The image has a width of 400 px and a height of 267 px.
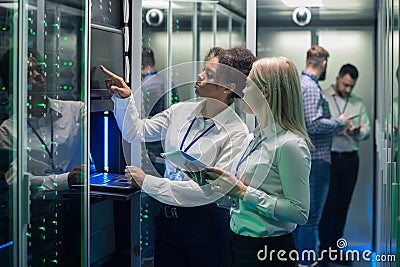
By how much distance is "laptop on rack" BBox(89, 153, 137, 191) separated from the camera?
2.86 meters

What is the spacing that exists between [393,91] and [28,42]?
4.26ft

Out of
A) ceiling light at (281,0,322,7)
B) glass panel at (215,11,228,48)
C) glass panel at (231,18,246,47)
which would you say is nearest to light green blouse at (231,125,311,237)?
glass panel at (231,18,246,47)

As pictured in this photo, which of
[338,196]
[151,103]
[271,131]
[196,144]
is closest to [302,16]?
[338,196]

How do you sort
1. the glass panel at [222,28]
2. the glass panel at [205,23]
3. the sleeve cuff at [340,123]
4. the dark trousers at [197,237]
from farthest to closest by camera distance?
the sleeve cuff at [340,123] → the glass panel at [205,23] → the glass panel at [222,28] → the dark trousers at [197,237]

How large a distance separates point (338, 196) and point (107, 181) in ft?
7.15

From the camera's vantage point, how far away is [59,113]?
239 centimetres

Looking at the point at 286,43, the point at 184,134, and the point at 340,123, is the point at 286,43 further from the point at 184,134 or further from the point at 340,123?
the point at 184,134

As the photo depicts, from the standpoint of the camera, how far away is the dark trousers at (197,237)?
2645mm

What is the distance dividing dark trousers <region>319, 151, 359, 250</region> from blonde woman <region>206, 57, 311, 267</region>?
6.78ft

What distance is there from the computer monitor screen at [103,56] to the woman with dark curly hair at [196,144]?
0.12m

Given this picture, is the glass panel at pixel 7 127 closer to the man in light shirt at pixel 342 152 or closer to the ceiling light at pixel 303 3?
the ceiling light at pixel 303 3

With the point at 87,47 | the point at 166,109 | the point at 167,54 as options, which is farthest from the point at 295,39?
the point at 87,47

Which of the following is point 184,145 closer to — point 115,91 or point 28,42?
point 115,91

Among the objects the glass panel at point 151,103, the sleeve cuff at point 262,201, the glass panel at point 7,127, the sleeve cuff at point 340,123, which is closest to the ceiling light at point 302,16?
the sleeve cuff at point 340,123
